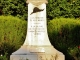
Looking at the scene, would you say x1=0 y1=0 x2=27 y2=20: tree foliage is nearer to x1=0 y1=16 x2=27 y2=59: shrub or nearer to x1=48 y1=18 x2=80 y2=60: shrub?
x1=0 y1=16 x2=27 y2=59: shrub

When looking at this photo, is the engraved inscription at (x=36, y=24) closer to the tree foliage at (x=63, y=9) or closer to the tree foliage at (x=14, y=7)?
the tree foliage at (x=63, y=9)

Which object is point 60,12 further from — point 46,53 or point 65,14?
point 46,53

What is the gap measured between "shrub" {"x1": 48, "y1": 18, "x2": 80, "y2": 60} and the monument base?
2435 mm

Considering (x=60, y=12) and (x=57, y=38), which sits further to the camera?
(x=60, y=12)

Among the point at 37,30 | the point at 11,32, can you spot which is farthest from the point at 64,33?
the point at 37,30

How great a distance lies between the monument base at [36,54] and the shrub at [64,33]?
2435mm

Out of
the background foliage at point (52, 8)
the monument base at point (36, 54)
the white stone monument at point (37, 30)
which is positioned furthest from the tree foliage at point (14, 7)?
the monument base at point (36, 54)

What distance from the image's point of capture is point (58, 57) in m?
13.8

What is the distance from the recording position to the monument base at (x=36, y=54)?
45.0ft

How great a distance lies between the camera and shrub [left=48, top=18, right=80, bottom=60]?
1659 cm

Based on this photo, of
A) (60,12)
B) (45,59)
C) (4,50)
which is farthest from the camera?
(60,12)

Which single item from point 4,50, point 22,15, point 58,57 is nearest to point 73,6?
point 22,15

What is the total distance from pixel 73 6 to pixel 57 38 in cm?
327

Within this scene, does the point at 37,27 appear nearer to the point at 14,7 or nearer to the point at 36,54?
the point at 36,54
